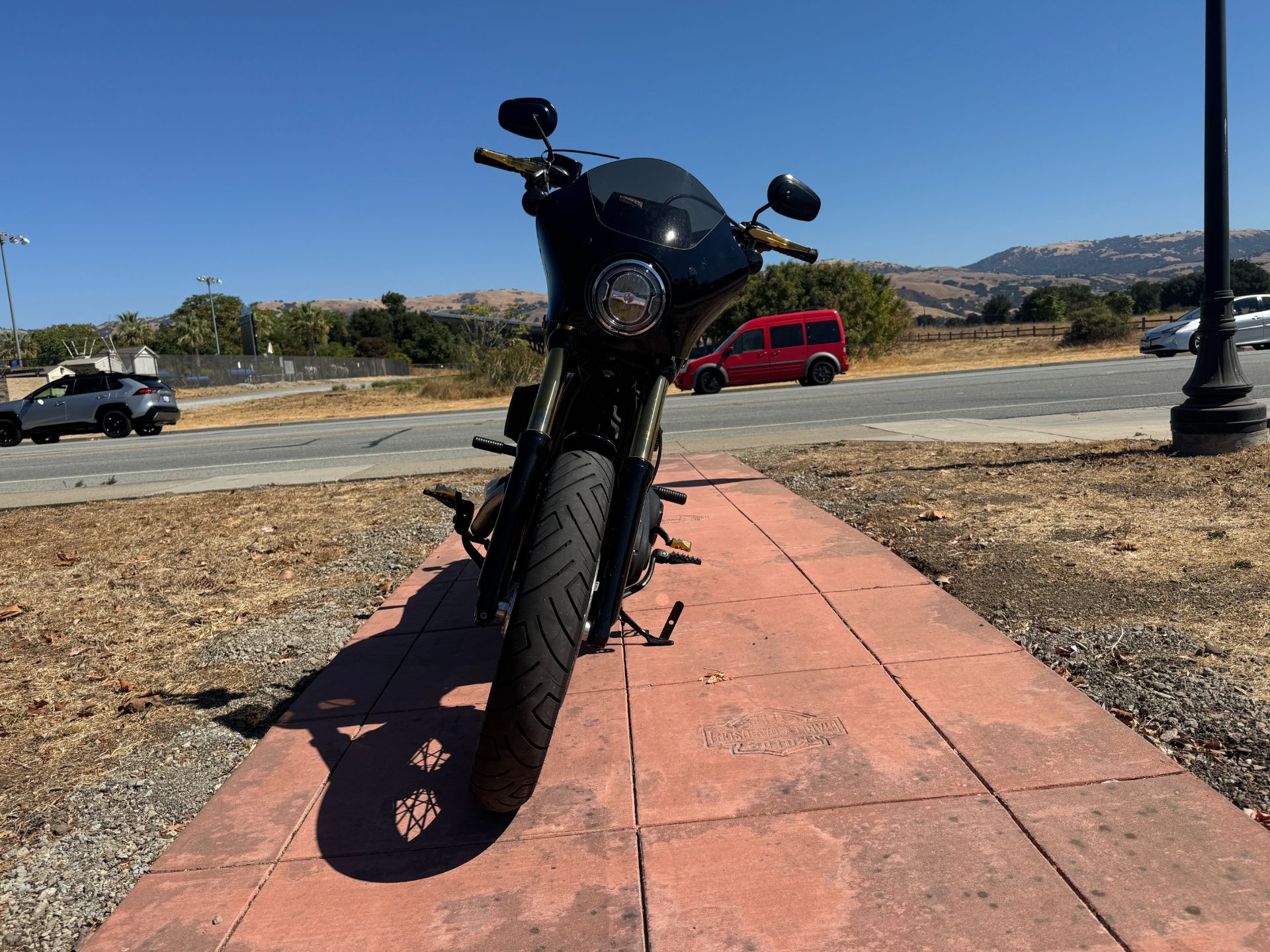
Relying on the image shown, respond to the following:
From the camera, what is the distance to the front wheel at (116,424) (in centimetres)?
2220

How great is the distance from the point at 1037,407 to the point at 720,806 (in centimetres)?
1283

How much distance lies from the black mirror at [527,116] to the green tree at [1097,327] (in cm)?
4212

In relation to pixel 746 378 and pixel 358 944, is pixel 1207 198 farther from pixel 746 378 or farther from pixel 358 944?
pixel 746 378

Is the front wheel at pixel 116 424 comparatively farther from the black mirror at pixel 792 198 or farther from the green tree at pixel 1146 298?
the green tree at pixel 1146 298

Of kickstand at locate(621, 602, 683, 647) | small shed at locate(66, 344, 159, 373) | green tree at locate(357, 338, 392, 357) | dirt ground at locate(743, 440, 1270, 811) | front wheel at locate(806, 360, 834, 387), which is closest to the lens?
dirt ground at locate(743, 440, 1270, 811)

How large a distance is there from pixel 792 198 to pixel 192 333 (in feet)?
382

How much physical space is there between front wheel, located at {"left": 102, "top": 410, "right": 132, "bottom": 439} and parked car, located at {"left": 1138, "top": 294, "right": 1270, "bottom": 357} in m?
26.6

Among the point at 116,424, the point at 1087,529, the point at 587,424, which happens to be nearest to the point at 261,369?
the point at 116,424

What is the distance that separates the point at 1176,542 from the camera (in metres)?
4.95

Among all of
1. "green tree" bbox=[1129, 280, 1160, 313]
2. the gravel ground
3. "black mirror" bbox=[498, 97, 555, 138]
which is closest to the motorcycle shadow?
the gravel ground

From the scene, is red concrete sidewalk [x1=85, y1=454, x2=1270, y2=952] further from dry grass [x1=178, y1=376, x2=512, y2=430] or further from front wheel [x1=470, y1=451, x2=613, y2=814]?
dry grass [x1=178, y1=376, x2=512, y2=430]

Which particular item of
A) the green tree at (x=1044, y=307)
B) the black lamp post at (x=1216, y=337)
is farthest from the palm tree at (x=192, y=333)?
the black lamp post at (x=1216, y=337)

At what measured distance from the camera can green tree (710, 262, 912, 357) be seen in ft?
155

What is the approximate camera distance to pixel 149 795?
9.85 ft
